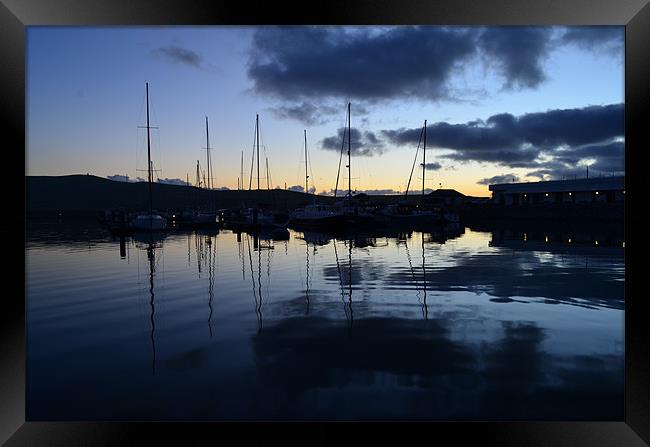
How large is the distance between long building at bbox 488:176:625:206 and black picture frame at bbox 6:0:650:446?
207 feet

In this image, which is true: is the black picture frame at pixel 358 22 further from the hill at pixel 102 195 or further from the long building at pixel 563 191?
the hill at pixel 102 195

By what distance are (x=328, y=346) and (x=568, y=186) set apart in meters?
68.4

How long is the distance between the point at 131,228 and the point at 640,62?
37774 mm

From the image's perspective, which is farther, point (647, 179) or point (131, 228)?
point (131, 228)

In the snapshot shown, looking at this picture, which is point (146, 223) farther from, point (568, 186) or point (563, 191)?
point (568, 186)

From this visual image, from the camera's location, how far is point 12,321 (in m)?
3.36

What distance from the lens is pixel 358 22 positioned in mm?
3660

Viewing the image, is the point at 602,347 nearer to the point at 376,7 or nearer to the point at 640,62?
the point at 640,62

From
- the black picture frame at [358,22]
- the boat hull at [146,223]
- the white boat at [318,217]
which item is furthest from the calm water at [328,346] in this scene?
the white boat at [318,217]

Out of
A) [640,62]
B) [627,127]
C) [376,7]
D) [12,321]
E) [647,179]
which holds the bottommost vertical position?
[12,321]

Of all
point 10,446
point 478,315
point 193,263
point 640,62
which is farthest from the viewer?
point 193,263

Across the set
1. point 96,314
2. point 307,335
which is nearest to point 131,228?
point 96,314

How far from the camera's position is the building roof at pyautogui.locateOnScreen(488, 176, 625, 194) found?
58375mm

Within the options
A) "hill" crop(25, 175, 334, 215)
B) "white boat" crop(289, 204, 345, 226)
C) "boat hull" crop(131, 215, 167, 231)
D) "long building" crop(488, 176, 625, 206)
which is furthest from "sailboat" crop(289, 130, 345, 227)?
"hill" crop(25, 175, 334, 215)
